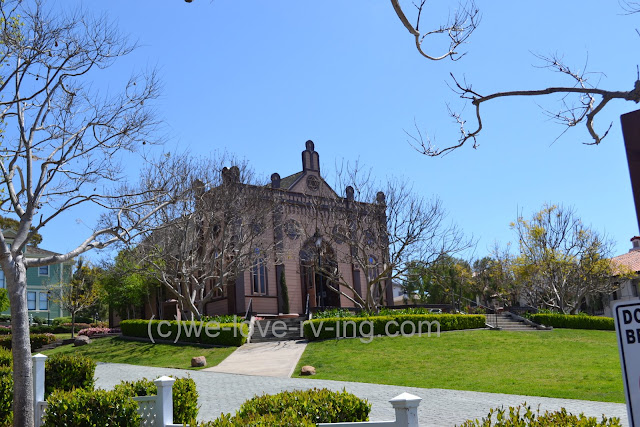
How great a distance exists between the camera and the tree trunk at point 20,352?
10102mm

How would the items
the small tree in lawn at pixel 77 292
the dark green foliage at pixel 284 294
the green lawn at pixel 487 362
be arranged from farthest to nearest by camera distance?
the small tree in lawn at pixel 77 292 → the dark green foliage at pixel 284 294 → the green lawn at pixel 487 362

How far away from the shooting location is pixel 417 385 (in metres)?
15.0

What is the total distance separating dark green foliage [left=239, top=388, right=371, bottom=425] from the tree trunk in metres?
5.28

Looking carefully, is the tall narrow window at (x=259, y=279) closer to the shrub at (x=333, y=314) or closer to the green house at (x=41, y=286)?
the shrub at (x=333, y=314)

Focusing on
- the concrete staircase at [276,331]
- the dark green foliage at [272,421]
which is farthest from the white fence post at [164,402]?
the concrete staircase at [276,331]

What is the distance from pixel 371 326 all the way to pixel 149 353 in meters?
9.07

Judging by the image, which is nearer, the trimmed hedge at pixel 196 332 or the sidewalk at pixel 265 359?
the sidewalk at pixel 265 359

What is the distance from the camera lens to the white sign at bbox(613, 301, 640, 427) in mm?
1893

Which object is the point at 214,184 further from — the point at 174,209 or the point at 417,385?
the point at 417,385

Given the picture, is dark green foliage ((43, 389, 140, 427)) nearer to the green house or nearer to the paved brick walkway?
the paved brick walkway

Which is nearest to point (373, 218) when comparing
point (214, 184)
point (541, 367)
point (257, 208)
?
point (257, 208)

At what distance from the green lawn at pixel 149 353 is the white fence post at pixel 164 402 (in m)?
12.1

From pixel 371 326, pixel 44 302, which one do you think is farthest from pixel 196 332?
pixel 44 302

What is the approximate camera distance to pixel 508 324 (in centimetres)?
2908
